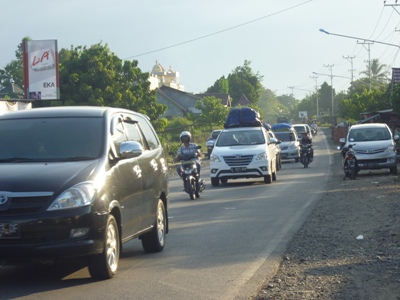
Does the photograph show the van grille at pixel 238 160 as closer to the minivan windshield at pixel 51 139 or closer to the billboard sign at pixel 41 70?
the minivan windshield at pixel 51 139

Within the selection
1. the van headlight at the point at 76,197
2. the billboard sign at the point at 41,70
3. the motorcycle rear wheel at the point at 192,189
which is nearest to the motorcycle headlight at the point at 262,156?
the motorcycle rear wheel at the point at 192,189

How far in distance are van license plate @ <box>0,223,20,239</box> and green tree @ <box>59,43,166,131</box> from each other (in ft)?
132

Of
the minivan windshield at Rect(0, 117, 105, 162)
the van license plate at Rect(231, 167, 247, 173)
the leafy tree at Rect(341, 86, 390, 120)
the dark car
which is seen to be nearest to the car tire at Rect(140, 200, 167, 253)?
the dark car

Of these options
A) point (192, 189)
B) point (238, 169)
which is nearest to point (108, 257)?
point (192, 189)

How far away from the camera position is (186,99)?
10219 centimetres

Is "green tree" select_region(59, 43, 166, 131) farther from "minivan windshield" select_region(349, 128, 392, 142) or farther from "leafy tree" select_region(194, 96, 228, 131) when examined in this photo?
"minivan windshield" select_region(349, 128, 392, 142)

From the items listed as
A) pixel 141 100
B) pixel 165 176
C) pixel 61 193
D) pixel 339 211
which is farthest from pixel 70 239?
pixel 141 100

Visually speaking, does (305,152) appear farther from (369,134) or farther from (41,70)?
(41,70)

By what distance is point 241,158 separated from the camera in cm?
2469

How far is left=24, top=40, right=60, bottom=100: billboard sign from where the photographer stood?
1720 inches

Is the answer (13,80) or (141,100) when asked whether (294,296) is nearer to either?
(141,100)

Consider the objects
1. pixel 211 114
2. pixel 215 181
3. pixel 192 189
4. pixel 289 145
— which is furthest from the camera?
pixel 211 114

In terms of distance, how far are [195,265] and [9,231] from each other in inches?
107

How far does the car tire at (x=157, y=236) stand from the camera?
423 inches
